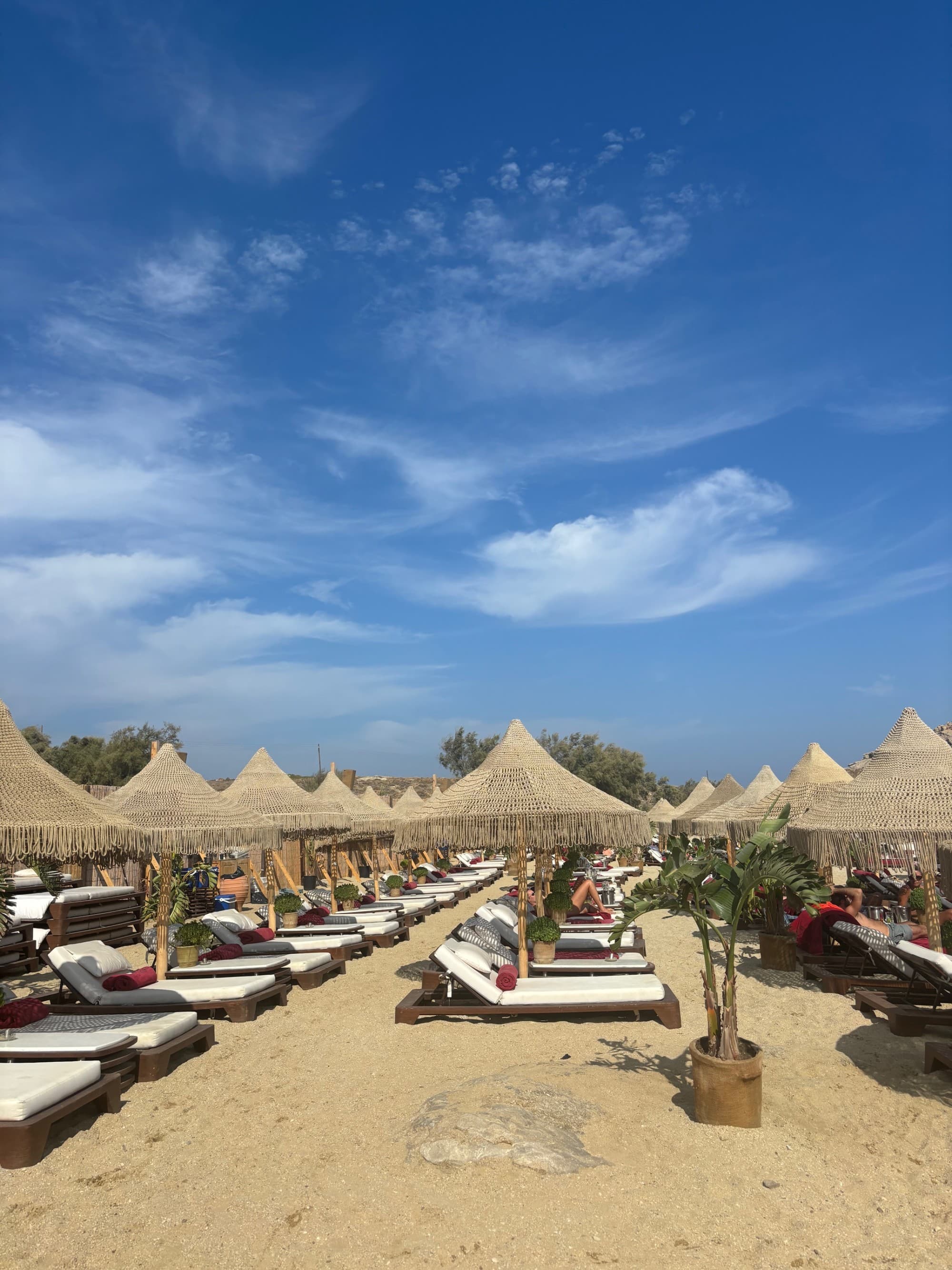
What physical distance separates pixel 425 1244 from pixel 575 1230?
79 centimetres

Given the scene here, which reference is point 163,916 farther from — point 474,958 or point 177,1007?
point 474,958

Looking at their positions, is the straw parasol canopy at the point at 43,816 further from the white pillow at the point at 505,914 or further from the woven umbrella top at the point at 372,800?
the woven umbrella top at the point at 372,800

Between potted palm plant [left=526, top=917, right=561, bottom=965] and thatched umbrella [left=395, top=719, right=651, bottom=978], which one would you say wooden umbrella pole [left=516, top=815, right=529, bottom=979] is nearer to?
thatched umbrella [left=395, top=719, right=651, bottom=978]

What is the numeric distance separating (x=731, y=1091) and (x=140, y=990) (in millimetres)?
6755

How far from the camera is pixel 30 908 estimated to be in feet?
45.3

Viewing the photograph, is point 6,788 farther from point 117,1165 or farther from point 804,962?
point 804,962

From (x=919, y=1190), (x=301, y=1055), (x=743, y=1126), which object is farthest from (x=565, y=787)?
(x=919, y=1190)

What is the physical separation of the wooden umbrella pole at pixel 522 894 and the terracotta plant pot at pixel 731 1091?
4.40 meters

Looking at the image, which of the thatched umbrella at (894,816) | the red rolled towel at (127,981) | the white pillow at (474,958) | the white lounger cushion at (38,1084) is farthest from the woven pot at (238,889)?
the white lounger cushion at (38,1084)

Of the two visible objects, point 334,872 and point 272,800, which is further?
point 334,872

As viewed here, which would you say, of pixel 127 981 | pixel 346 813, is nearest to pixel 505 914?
Answer: pixel 127 981

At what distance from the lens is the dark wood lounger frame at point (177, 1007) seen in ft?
28.3

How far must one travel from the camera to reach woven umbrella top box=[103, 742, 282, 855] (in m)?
10.6

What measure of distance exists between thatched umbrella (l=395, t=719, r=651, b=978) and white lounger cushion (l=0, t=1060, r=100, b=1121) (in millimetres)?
4490
